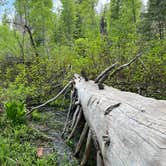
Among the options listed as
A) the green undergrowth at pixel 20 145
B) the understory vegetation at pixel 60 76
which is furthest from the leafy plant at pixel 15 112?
the green undergrowth at pixel 20 145

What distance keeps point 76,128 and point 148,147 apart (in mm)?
3788

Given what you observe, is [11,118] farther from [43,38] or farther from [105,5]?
[105,5]

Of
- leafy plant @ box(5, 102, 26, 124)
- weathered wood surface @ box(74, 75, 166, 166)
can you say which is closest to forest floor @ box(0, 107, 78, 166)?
leafy plant @ box(5, 102, 26, 124)

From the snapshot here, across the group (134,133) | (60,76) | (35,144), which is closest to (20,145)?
(35,144)

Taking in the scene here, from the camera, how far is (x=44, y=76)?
965cm

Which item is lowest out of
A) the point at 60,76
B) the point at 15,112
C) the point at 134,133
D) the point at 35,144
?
the point at 35,144

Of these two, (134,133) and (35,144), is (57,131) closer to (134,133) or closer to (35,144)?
(35,144)

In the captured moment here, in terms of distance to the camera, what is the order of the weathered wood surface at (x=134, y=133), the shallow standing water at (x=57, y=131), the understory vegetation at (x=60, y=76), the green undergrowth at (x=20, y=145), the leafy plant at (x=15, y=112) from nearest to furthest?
the weathered wood surface at (x=134, y=133) → the green undergrowth at (x=20, y=145) → the shallow standing water at (x=57, y=131) → the understory vegetation at (x=60, y=76) → the leafy plant at (x=15, y=112)

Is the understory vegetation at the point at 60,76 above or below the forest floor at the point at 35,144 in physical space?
above

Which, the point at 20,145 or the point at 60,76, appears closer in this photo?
the point at 20,145

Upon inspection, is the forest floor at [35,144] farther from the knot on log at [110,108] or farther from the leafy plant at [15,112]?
the knot on log at [110,108]

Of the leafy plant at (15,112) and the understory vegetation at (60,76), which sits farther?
the leafy plant at (15,112)

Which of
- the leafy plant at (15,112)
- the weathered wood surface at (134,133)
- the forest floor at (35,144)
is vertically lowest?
the forest floor at (35,144)

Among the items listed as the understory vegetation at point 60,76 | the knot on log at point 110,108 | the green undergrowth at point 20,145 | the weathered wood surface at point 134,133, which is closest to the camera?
the weathered wood surface at point 134,133
